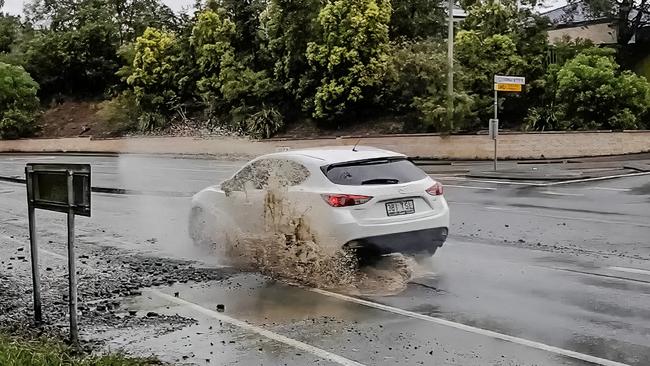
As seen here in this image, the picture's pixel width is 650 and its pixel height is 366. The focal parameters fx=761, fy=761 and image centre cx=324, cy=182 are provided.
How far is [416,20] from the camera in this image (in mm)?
38031

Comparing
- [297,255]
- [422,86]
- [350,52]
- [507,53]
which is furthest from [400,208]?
[350,52]

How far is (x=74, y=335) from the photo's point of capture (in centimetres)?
601

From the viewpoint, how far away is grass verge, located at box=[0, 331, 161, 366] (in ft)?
16.6

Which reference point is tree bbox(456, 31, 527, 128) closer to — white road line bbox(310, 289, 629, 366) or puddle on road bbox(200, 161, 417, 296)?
puddle on road bbox(200, 161, 417, 296)

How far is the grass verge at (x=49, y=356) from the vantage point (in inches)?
200

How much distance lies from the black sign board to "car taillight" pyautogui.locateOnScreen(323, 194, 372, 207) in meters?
3.14

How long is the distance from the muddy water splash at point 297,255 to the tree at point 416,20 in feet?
95.9

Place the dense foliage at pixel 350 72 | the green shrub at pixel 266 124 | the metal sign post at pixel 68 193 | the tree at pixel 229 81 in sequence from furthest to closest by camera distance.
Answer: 1. the tree at pixel 229 81
2. the green shrub at pixel 266 124
3. the dense foliage at pixel 350 72
4. the metal sign post at pixel 68 193

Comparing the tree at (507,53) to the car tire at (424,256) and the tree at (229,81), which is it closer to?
the tree at (229,81)

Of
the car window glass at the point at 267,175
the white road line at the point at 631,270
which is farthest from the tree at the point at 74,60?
the white road line at the point at 631,270

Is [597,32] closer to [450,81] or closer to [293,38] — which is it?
[450,81]

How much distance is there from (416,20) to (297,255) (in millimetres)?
30895

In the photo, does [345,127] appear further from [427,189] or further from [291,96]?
[427,189]

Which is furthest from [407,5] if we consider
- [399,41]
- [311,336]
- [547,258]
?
[311,336]
